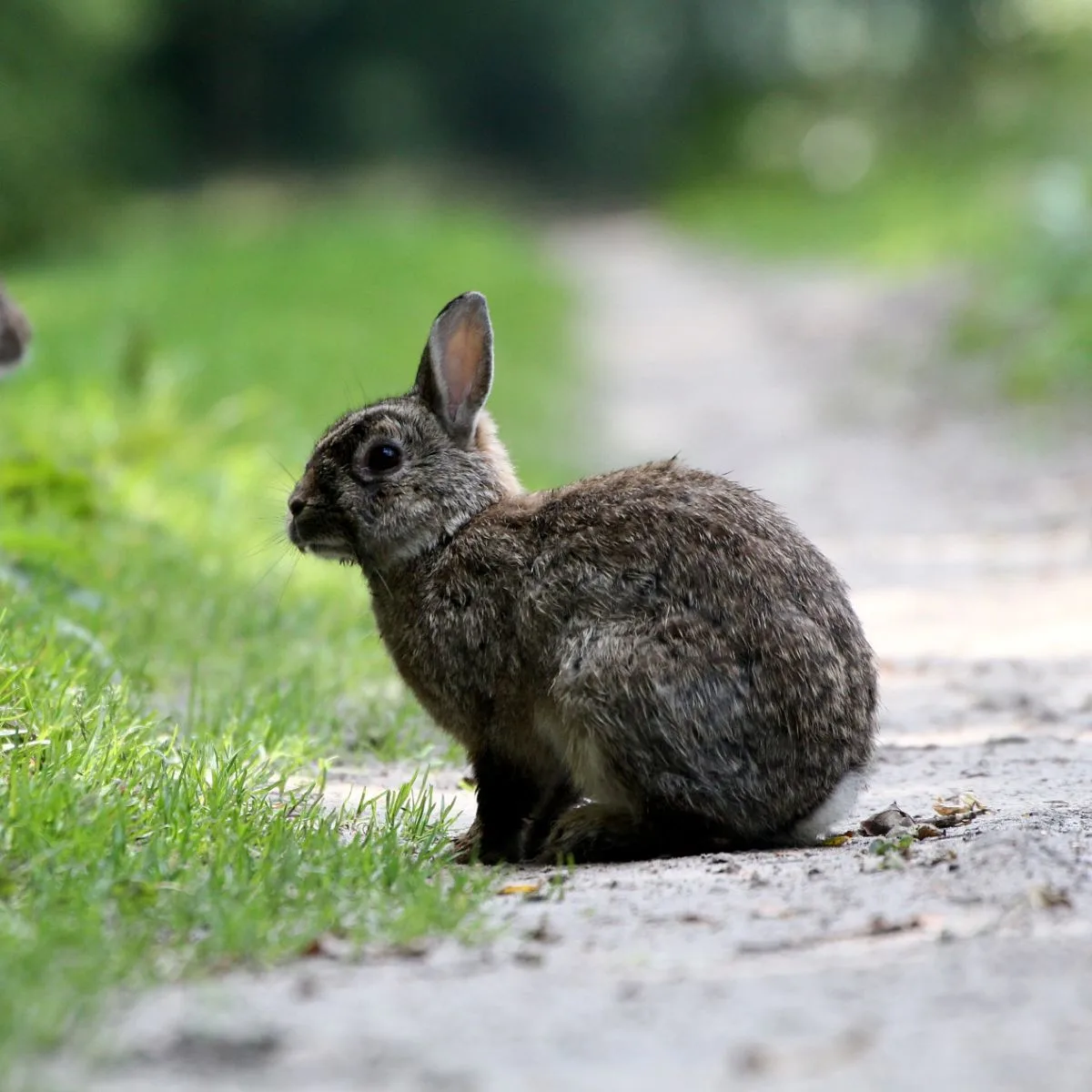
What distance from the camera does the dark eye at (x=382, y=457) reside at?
467 cm

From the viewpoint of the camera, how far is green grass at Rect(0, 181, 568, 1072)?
131 inches

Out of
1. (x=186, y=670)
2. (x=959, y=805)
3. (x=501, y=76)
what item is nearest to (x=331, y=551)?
(x=186, y=670)

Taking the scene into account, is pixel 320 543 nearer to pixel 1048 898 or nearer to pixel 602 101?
pixel 1048 898

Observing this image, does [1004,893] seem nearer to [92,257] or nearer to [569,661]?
[569,661]

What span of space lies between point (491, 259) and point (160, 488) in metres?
13.4

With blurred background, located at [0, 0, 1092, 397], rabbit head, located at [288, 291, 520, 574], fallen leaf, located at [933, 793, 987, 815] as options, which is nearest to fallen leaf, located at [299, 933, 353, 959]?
rabbit head, located at [288, 291, 520, 574]

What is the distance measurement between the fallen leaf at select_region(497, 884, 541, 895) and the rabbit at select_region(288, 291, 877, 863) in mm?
382

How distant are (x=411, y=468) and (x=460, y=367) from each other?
12.8 inches

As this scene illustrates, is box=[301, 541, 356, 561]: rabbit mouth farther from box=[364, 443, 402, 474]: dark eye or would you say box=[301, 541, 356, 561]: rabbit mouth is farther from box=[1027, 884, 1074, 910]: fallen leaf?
box=[1027, 884, 1074, 910]: fallen leaf

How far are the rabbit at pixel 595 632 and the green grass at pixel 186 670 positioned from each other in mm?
315

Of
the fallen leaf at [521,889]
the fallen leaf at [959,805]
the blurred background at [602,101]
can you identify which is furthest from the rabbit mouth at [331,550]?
the blurred background at [602,101]

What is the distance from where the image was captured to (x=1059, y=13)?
36.8 metres

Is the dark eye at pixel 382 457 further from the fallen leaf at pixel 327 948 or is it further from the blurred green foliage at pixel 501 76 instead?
the blurred green foliage at pixel 501 76

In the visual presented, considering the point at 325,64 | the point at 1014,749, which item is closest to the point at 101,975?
the point at 1014,749
